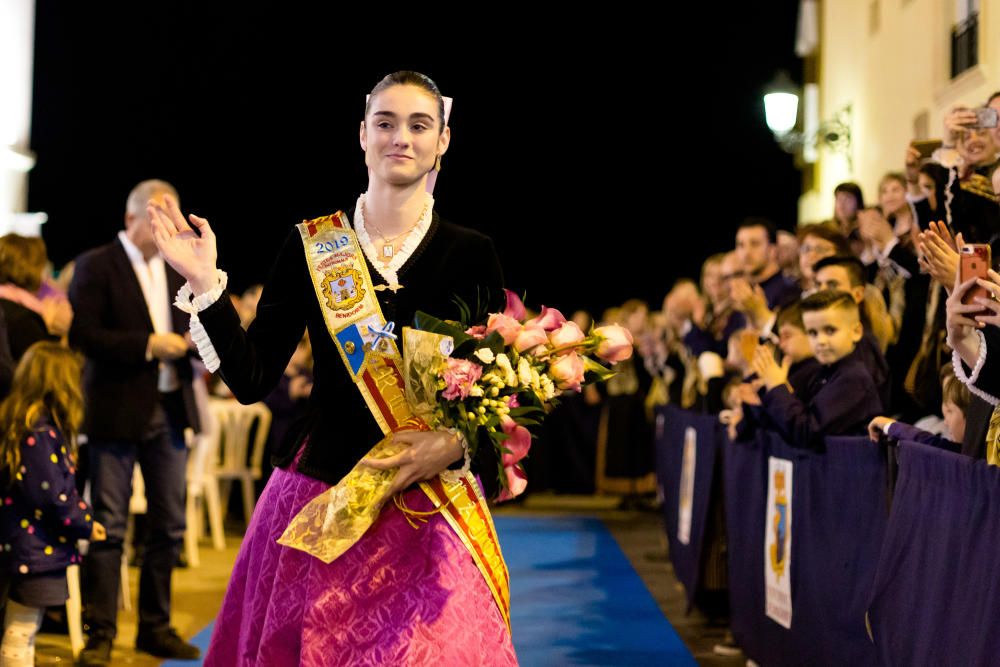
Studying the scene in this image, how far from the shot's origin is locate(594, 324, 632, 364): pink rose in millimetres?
3277

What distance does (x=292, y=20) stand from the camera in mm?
22391

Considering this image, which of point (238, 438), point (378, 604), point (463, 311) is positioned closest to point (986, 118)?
point (463, 311)

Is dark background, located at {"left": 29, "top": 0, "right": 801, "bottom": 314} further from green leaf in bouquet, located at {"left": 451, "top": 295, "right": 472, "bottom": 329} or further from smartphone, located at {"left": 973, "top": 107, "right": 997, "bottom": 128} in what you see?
green leaf in bouquet, located at {"left": 451, "top": 295, "right": 472, "bottom": 329}

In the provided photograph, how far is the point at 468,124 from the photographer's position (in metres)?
25.2

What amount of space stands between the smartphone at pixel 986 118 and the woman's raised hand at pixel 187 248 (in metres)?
3.33

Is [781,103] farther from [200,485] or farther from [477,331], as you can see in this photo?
[477,331]

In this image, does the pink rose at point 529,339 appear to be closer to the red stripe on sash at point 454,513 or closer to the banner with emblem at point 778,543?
the red stripe on sash at point 454,513

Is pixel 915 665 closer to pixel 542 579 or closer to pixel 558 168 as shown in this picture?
pixel 542 579

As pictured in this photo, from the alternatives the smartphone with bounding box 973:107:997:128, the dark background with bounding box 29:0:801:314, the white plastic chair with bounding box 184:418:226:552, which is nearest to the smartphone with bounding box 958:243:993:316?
the smartphone with bounding box 973:107:997:128

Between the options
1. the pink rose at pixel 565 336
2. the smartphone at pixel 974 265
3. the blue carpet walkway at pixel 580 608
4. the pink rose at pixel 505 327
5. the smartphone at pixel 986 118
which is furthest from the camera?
the blue carpet walkway at pixel 580 608

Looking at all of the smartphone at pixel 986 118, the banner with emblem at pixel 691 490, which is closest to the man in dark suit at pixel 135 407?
the banner with emblem at pixel 691 490

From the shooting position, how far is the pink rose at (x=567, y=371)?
320cm

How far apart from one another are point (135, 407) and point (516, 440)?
3.60 m

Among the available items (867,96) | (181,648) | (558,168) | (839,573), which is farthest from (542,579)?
(558,168)
